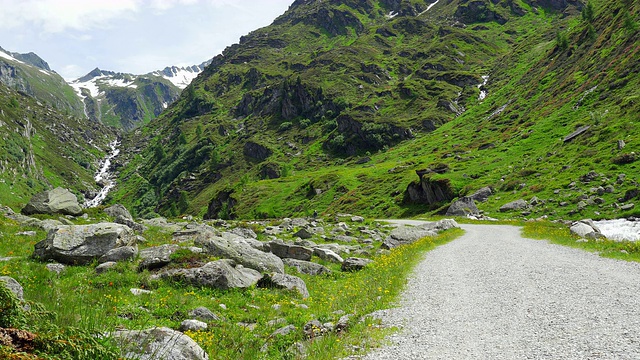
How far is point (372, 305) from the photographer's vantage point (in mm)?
13773

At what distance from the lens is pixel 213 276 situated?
1444 centimetres

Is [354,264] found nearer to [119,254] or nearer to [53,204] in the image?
[119,254]

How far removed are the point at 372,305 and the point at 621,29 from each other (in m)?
136

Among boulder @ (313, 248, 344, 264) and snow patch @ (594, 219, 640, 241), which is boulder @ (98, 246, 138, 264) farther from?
snow patch @ (594, 219, 640, 241)

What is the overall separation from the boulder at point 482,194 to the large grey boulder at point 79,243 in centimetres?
6743

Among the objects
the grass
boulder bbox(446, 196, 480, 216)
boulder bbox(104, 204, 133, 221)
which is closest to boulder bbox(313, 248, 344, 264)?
the grass

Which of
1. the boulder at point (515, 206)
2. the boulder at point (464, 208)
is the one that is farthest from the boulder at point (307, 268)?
the boulder at point (464, 208)

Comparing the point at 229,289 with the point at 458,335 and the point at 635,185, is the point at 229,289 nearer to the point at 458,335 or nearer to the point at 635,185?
the point at 458,335

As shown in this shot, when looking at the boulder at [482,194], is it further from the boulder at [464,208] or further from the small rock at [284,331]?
the small rock at [284,331]

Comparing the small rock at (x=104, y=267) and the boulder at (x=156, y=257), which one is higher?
the small rock at (x=104, y=267)

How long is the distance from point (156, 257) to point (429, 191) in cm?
7844

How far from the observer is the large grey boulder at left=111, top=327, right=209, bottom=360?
6.83 metres

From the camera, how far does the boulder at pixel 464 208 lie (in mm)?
65062

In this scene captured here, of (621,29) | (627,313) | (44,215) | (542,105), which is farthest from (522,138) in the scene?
→ (44,215)
